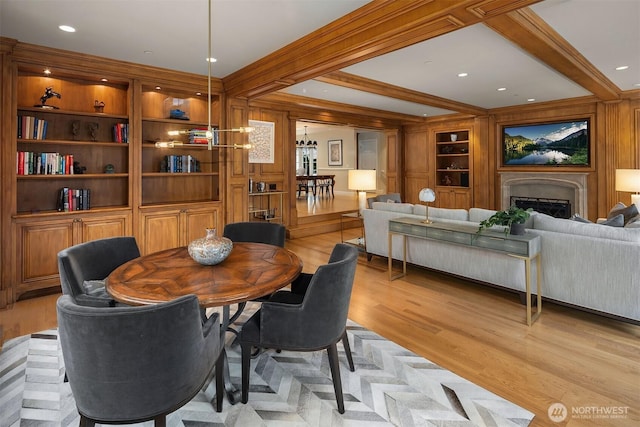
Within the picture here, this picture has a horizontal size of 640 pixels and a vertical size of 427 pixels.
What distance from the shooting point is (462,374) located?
2.32 metres

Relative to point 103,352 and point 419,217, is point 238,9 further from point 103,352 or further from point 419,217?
point 419,217

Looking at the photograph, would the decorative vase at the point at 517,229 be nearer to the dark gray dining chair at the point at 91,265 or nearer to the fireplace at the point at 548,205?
the dark gray dining chair at the point at 91,265

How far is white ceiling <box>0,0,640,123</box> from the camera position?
9.09 feet

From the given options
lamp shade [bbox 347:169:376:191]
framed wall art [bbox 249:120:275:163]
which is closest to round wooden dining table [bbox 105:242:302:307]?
lamp shade [bbox 347:169:376:191]

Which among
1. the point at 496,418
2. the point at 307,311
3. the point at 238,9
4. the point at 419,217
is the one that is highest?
the point at 238,9

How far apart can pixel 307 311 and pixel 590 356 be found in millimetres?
2161

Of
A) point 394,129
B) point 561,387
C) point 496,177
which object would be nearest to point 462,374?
point 561,387

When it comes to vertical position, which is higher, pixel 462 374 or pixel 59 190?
pixel 59 190

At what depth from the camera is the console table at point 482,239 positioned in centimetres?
305

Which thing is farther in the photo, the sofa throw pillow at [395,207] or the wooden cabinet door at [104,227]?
the sofa throw pillow at [395,207]

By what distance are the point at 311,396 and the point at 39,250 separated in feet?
11.1

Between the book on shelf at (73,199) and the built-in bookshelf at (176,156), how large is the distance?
0.67m

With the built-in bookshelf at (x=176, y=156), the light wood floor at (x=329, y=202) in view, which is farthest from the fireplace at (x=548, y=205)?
the built-in bookshelf at (x=176, y=156)

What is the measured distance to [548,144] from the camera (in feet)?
23.7
